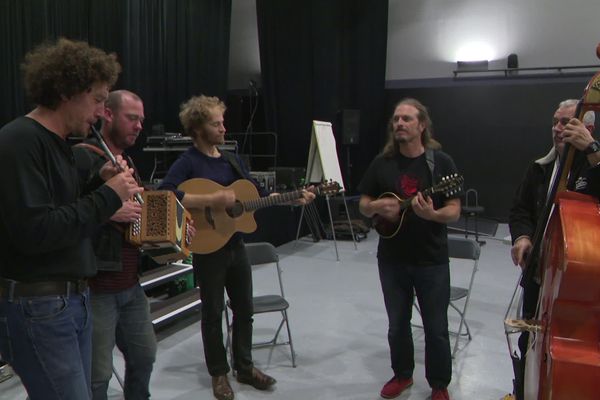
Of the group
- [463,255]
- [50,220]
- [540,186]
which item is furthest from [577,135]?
[463,255]

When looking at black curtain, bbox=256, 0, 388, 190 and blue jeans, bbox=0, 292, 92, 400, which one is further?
black curtain, bbox=256, 0, 388, 190

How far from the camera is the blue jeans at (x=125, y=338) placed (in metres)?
1.94

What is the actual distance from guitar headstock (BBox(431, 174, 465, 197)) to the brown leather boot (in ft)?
4.90

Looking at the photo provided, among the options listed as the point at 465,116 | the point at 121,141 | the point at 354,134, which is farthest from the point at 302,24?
the point at 121,141

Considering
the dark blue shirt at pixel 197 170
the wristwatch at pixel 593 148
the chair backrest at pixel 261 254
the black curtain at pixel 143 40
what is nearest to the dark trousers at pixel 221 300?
the dark blue shirt at pixel 197 170

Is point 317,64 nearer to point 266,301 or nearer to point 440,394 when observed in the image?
point 266,301

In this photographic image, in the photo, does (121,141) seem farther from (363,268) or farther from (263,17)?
(263,17)

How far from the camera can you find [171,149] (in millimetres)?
5746

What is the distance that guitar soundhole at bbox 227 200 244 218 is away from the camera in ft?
9.20

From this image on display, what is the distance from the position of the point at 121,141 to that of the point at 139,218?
372mm

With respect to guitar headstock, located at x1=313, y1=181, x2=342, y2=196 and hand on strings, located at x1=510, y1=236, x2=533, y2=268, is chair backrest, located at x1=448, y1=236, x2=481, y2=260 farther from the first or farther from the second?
hand on strings, located at x1=510, y1=236, x2=533, y2=268

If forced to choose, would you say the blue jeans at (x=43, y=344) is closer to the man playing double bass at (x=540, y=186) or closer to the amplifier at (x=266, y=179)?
the man playing double bass at (x=540, y=186)

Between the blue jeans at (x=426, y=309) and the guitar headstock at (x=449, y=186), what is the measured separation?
366 millimetres

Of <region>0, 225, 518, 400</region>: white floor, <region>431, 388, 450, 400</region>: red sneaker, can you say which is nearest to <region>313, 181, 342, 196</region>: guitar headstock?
<region>0, 225, 518, 400</region>: white floor
